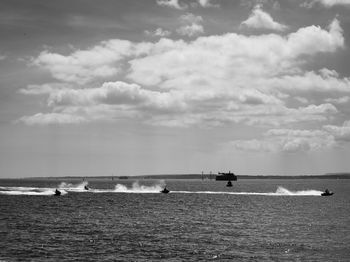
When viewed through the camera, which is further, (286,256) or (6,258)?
(286,256)

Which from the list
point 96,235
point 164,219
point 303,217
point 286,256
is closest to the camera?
point 286,256

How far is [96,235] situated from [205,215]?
3842 centimetres

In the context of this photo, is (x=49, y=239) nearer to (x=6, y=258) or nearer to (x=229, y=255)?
(x=6, y=258)

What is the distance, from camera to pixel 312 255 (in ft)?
173

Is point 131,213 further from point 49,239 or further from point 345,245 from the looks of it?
point 345,245

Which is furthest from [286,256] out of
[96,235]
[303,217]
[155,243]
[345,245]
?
[303,217]

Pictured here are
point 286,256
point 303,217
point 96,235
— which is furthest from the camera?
point 303,217

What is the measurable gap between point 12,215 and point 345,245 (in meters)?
61.4

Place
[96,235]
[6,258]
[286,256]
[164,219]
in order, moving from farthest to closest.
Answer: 1. [164,219]
2. [96,235]
3. [286,256]
4. [6,258]

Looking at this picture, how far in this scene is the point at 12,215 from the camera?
91688mm

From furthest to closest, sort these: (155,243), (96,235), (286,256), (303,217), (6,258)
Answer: (303,217) < (96,235) < (155,243) < (286,256) < (6,258)

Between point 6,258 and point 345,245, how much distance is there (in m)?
39.5

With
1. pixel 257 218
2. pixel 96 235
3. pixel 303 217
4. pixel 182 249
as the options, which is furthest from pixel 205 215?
pixel 182 249

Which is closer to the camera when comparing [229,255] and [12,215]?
[229,255]
